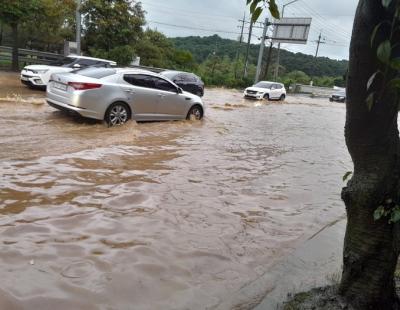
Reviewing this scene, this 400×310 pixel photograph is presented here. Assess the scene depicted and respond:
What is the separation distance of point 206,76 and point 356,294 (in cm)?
4004

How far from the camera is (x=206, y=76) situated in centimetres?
4222

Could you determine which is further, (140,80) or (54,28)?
(54,28)

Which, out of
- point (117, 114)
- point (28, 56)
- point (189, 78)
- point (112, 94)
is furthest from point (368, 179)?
point (28, 56)

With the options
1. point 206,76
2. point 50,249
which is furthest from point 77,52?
point 50,249

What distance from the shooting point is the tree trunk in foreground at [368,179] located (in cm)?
253

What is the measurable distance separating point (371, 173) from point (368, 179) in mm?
44

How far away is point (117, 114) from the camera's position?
10.9 metres

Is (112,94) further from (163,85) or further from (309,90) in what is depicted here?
(309,90)

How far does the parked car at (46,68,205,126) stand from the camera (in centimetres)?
1021

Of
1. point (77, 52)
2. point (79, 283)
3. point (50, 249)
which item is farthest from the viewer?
point (77, 52)

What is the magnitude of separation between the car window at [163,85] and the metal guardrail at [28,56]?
15.3 metres

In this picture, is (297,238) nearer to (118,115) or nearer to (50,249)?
(50,249)

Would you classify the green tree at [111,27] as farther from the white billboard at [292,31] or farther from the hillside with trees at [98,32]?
the white billboard at [292,31]

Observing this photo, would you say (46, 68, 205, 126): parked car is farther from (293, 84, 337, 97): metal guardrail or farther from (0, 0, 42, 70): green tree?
(293, 84, 337, 97): metal guardrail
